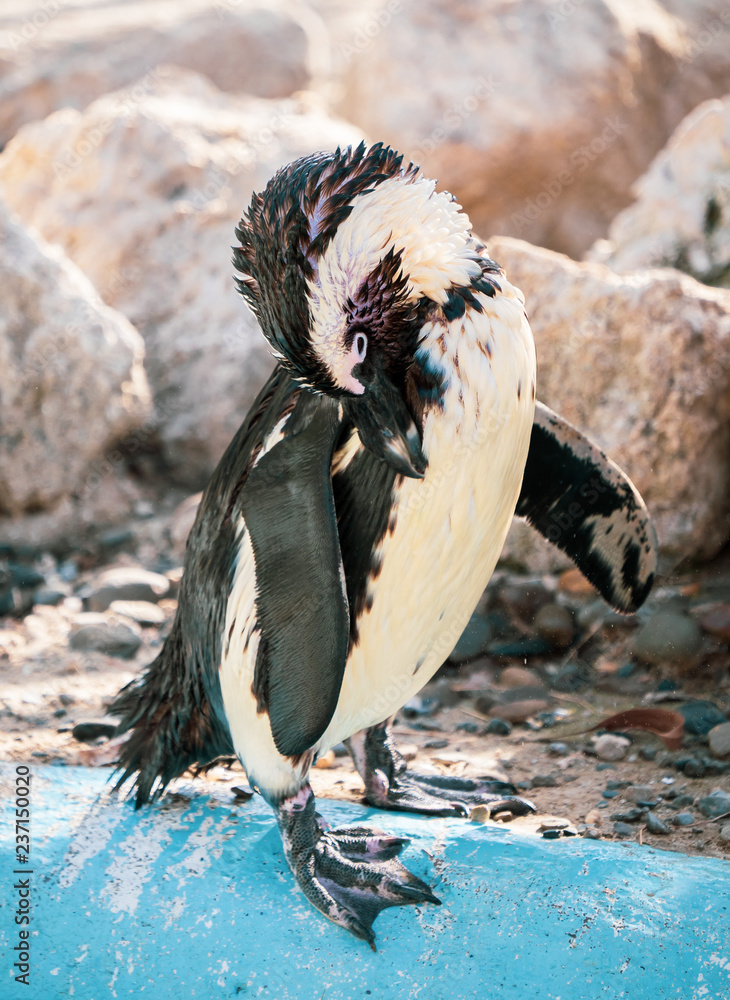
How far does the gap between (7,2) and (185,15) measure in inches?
282

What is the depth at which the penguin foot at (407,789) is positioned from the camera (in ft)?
6.41

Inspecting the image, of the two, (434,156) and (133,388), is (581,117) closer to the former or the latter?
(434,156)

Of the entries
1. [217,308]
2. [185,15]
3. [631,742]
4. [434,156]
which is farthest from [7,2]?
[631,742]

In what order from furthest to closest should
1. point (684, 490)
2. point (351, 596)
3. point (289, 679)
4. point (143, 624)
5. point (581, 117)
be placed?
point (581, 117) < point (143, 624) < point (684, 490) < point (351, 596) < point (289, 679)

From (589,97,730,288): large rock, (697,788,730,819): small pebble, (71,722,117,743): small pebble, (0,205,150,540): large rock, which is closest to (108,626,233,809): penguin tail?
(71,722,117,743): small pebble

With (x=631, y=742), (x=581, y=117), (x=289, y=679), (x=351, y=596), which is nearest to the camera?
(x=289, y=679)

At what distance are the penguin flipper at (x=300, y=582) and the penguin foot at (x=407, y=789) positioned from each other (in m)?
0.51

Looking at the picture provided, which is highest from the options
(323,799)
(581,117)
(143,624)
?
(581,117)

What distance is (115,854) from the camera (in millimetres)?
1759

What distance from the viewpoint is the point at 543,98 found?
5.88 meters

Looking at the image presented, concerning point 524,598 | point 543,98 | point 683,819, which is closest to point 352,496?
point 683,819

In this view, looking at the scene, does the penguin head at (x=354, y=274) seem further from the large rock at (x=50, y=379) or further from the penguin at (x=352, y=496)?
the large rock at (x=50, y=379)

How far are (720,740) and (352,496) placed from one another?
1.13 metres

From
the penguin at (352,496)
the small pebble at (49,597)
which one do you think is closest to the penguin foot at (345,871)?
the penguin at (352,496)
